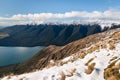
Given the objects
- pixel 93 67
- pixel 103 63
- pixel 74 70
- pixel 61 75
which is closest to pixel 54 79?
pixel 61 75

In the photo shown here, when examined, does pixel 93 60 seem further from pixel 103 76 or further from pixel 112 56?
pixel 103 76

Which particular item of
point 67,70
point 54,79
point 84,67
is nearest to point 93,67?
point 84,67

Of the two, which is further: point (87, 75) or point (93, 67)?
point (93, 67)

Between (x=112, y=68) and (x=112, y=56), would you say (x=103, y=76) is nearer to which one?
(x=112, y=68)

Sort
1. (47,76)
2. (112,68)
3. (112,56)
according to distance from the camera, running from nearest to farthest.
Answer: (112,68) < (47,76) < (112,56)

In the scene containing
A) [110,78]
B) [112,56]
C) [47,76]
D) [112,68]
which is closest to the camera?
[110,78]

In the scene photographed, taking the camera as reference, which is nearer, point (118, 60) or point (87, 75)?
point (87, 75)

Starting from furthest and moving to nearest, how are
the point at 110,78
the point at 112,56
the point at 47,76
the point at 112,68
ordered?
the point at 112,56 < the point at 47,76 < the point at 112,68 < the point at 110,78

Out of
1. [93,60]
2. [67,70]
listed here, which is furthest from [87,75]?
[93,60]
